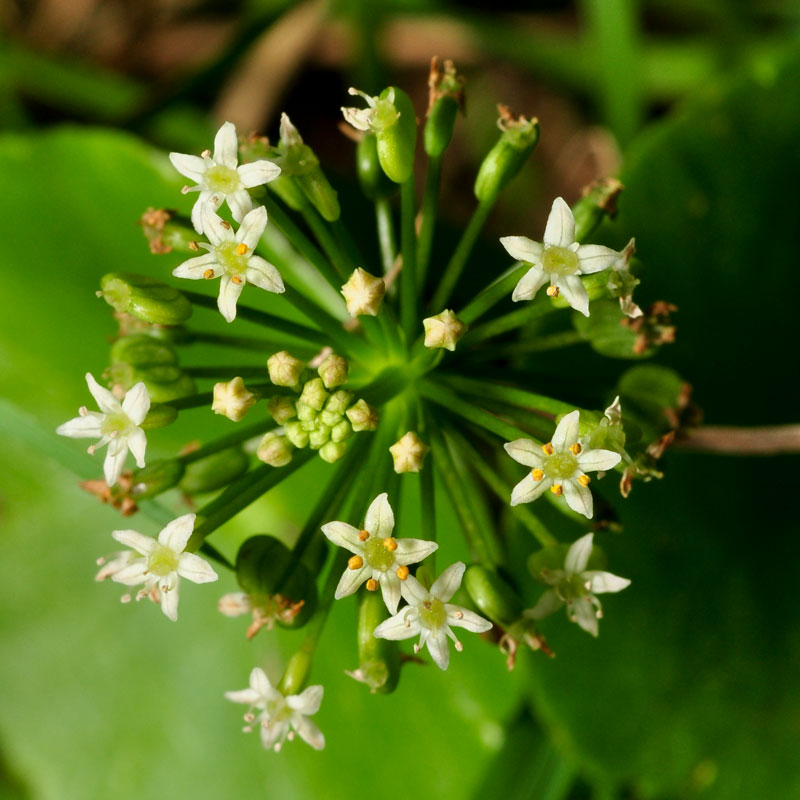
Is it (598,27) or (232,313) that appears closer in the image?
(232,313)

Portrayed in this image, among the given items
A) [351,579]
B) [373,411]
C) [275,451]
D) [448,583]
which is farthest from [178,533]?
[448,583]

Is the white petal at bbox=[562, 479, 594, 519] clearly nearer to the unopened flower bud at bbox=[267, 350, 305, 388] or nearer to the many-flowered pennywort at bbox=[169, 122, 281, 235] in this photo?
the unopened flower bud at bbox=[267, 350, 305, 388]

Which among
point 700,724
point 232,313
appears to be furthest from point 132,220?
point 700,724

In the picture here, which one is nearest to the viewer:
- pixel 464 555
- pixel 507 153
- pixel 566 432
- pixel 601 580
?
pixel 566 432

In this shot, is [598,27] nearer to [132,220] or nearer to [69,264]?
[132,220]

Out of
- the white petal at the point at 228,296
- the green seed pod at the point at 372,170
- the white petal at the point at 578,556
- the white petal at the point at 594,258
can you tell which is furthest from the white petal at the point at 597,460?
the green seed pod at the point at 372,170

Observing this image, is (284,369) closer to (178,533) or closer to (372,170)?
(178,533)
